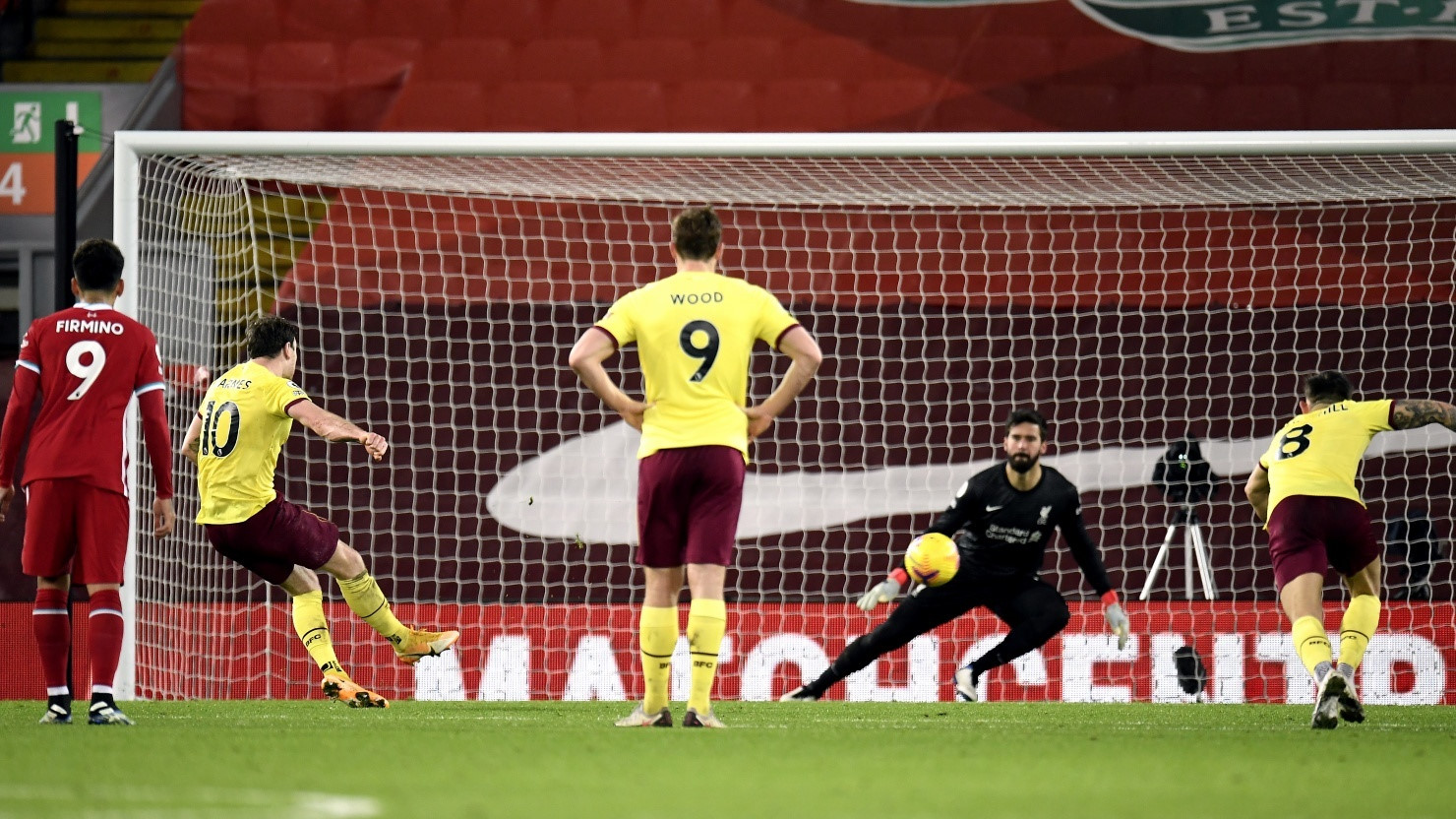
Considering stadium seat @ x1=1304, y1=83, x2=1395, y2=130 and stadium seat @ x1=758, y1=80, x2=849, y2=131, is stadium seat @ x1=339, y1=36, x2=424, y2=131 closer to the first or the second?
stadium seat @ x1=758, y1=80, x2=849, y2=131

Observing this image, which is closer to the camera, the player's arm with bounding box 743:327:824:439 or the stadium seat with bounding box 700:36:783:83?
the player's arm with bounding box 743:327:824:439

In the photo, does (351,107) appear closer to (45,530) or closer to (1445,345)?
(45,530)

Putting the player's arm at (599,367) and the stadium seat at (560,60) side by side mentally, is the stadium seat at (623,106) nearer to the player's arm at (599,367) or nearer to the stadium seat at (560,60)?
the stadium seat at (560,60)

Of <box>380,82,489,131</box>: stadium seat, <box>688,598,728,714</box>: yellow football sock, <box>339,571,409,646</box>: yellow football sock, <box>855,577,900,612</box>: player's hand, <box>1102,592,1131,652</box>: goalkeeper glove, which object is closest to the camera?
<box>688,598,728,714</box>: yellow football sock

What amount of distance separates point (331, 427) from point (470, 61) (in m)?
5.34

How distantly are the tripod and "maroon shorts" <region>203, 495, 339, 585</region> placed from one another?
4.43m

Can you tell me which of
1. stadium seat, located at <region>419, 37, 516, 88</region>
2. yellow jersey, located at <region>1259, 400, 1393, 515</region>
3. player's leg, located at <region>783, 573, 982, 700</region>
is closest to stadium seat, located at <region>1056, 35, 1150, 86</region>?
stadium seat, located at <region>419, 37, 516, 88</region>

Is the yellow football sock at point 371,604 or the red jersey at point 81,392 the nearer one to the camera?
the red jersey at point 81,392

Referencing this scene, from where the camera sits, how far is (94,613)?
5.48 m

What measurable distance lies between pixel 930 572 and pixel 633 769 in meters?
3.40

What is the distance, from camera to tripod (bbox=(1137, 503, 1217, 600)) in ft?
28.9

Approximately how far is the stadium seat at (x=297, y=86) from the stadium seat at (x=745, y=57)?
2434 mm

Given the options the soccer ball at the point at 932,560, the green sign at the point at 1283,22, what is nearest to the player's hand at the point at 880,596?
the soccer ball at the point at 932,560

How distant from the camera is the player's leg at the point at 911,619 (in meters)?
7.62
